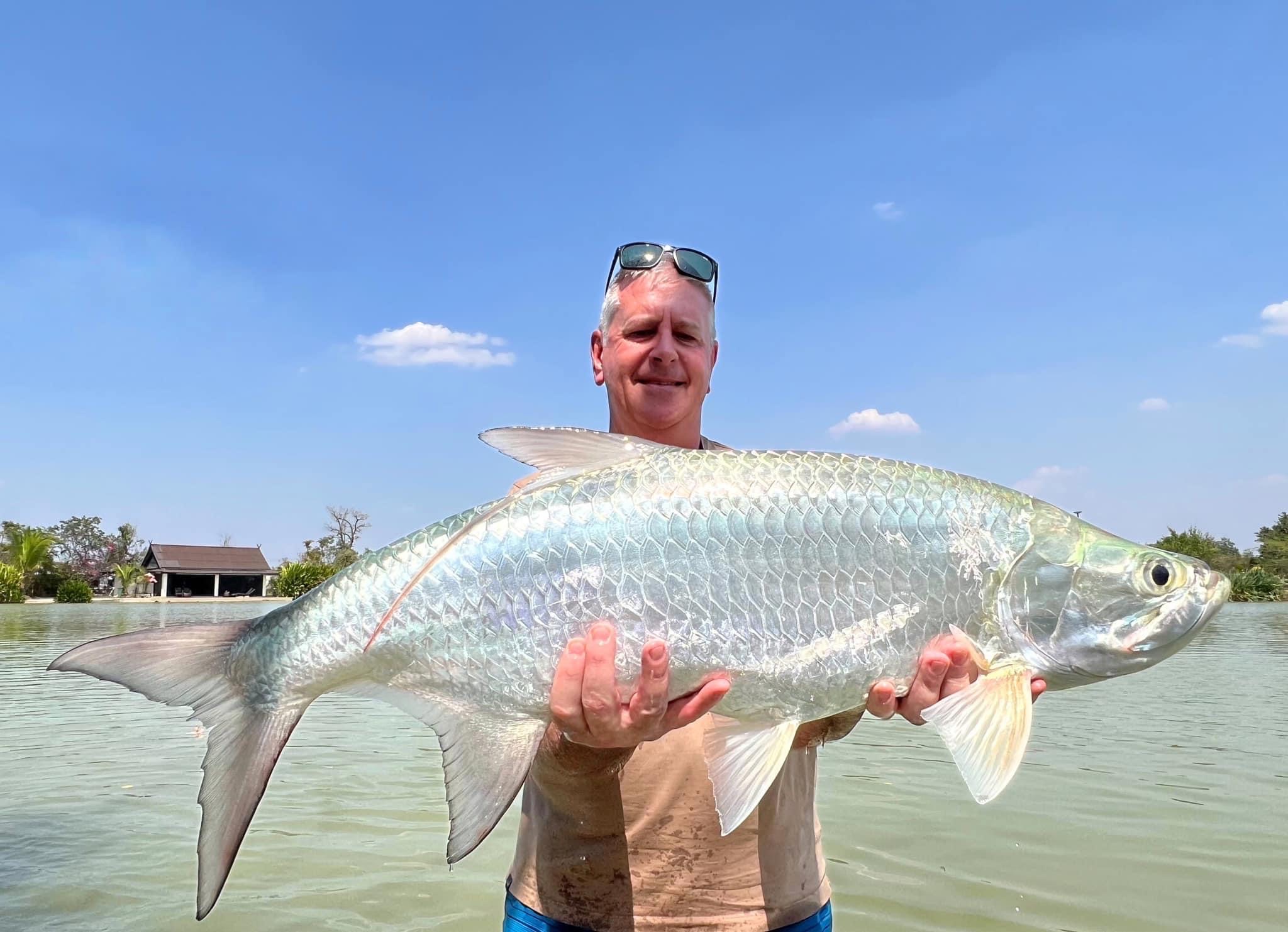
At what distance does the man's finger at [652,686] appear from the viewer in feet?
7.95

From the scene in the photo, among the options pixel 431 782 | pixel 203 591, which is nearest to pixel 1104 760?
pixel 431 782

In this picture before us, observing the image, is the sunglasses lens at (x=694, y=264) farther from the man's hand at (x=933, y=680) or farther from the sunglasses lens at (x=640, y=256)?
the man's hand at (x=933, y=680)

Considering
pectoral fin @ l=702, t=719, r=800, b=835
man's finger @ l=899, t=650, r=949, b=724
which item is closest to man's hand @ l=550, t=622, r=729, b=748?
pectoral fin @ l=702, t=719, r=800, b=835

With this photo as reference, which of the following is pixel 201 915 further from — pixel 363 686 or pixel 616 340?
pixel 616 340

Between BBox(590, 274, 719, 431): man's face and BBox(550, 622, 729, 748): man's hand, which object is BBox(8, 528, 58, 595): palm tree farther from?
BBox(550, 622, 729, 748): man's hand

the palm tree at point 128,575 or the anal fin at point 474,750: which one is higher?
the palm tree at point 128,575

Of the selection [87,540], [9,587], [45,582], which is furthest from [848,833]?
[87,540]

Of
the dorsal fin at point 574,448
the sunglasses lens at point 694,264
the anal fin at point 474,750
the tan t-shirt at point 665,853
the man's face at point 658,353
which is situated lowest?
the tan t-shirt at point 665,853

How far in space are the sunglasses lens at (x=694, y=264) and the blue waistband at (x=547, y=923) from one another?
243 centimetres

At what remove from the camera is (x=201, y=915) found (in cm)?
214

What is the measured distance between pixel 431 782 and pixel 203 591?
68.2 meters

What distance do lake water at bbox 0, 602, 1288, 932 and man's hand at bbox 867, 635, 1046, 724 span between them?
3678mm

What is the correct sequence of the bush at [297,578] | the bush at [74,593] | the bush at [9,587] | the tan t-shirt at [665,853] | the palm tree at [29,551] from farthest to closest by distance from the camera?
the bush at [297,578], the palm tree at [29,551], the bush at [74,593], the bush at [9,587], the tan t-shirt at [665,853]

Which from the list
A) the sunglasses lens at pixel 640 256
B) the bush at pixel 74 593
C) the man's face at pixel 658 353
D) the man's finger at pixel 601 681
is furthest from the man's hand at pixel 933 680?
the bush at pixel 74 593
